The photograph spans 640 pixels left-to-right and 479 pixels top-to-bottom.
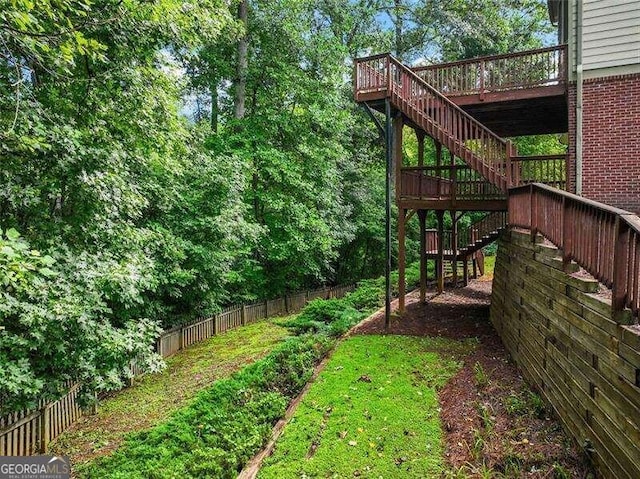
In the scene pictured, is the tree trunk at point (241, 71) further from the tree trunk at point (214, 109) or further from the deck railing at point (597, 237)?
the deck railing at point (597, 237)

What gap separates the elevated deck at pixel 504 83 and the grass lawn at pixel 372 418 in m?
5.64

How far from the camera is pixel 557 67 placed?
9141 millimetres

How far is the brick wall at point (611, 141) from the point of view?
8125 millimetres

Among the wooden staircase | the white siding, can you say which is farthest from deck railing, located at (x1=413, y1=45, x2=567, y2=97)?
the wooden staircase

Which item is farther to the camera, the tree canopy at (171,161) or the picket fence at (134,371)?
the picket fence at (134,371)

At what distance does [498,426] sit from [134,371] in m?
7.71

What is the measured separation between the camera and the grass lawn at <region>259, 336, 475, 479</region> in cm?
457

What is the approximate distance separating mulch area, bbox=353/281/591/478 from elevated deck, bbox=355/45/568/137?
5.39m

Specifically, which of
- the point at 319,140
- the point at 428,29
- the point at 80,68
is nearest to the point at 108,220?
the point at 80,68

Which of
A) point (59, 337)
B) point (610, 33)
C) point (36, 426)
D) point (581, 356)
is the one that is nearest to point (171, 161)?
point (59, 337)

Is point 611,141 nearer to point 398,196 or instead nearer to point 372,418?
point 398,196

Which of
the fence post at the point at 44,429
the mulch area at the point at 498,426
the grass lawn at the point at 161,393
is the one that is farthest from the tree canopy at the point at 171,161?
the mulch area at the point at 498,426

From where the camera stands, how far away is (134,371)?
9.34 metres

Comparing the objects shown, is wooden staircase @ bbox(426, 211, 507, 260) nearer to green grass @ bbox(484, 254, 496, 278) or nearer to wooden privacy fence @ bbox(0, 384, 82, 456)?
green grass @ bbox(484, 254, 496, 278)
